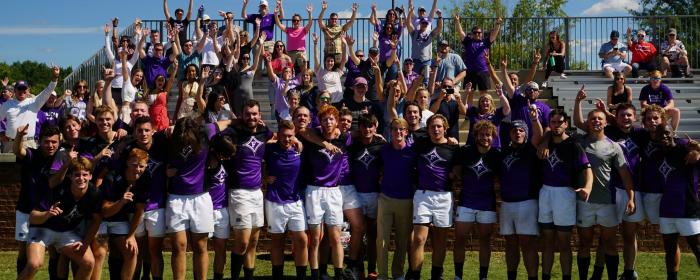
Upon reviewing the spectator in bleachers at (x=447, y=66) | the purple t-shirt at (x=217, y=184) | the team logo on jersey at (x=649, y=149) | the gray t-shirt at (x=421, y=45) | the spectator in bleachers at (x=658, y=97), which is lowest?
the purple t-shirt at (x=217, y=184)

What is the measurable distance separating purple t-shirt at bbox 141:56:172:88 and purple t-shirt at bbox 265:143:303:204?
7044 mm

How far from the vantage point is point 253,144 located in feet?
31.3

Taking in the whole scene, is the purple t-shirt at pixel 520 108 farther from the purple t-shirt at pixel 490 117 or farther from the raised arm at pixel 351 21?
the raised arm at pixel 351 21

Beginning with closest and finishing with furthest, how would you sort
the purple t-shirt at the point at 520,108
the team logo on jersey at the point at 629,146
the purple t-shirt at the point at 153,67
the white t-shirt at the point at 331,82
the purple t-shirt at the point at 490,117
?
the team logo on jersey at the point at 629,146 → the purple t-shirt at the point at 490,117 → the purple t-shirt at the point at 520,108 → the white t-shirt at the point at 331,82 → the purple t-shirt at the point at 153,67

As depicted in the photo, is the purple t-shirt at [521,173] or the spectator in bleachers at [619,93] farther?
the spectator in bleachers at [619,93]

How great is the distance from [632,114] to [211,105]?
4708 millimetres

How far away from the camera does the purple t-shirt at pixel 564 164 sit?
9430mm

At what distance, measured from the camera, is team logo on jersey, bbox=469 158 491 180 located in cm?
966

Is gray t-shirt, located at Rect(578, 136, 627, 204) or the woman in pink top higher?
the woman in pink top

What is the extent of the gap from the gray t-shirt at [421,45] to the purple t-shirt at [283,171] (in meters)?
6.59

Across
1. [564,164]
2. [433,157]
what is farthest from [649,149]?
[433,157]

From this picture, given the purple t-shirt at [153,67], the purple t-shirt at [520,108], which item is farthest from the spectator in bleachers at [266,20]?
the purple t-shirt at [520,108]

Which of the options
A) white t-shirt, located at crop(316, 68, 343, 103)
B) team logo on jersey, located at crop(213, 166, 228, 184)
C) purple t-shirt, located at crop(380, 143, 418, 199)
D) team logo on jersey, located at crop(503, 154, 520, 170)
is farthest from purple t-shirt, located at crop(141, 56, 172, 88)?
team logo on jersey, located at crop(503, 154, 520, 170)

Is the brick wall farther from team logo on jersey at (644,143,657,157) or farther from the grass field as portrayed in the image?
team logo on jersey at (644,143,657,157)
